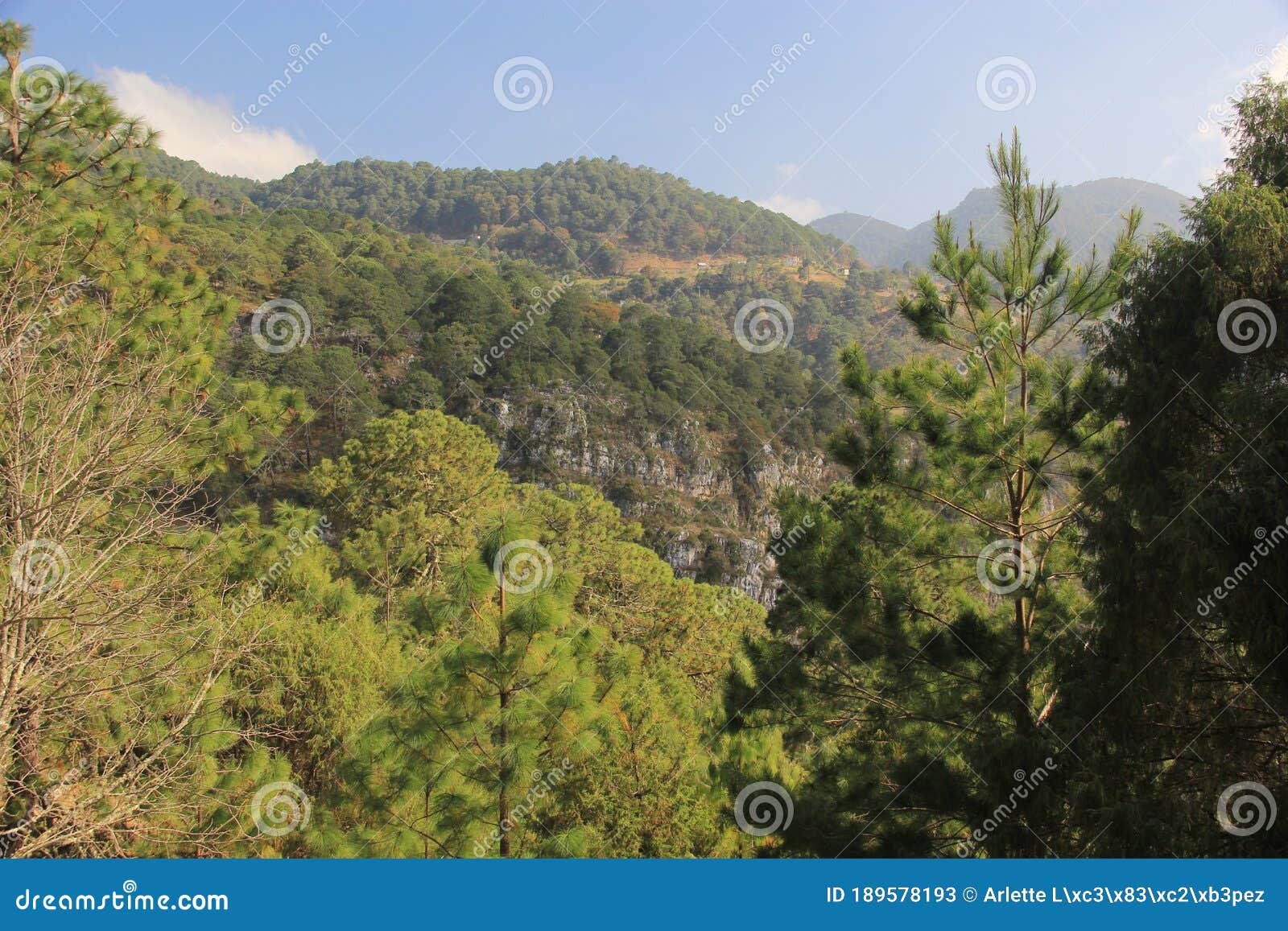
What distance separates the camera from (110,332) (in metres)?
7.82

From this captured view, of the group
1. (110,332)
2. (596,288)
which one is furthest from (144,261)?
(596,288)
